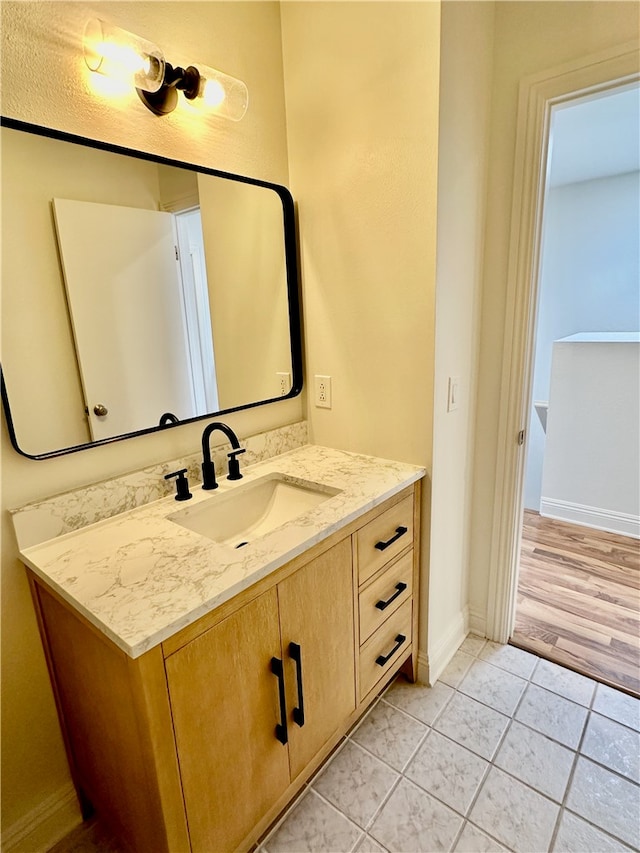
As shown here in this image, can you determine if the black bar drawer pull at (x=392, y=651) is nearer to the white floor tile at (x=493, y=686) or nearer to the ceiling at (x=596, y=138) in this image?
the white floor tile at (x=493, y=686)

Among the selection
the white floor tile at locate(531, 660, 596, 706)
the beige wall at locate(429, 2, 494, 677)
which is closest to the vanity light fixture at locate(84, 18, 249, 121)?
the beige wall at locate(429, 2, 494, 677)

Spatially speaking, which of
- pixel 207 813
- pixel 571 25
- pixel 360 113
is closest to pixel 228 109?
pixel 360 113

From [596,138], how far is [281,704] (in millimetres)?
3136

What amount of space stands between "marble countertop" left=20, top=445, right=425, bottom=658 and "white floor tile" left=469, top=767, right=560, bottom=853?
3.11ft

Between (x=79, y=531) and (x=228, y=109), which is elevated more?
(x=228, y=109)

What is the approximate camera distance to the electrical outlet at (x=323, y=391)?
179 cm

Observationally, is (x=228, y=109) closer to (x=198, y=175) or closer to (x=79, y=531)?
(x=198, y=175)

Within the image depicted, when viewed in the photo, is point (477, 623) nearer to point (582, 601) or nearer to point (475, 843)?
point (582, 601)

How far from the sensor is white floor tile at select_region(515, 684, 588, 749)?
60.6 inches

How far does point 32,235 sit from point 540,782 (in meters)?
2.11

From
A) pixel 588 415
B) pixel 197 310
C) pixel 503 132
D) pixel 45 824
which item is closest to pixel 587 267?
pixel 588 415

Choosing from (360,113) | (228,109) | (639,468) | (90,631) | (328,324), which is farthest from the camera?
(639,468)

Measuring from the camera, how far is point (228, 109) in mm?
1347

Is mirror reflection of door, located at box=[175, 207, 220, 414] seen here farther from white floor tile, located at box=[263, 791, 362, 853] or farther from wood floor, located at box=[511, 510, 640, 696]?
wood floor, located at box=[511, 510, 640, 696]
